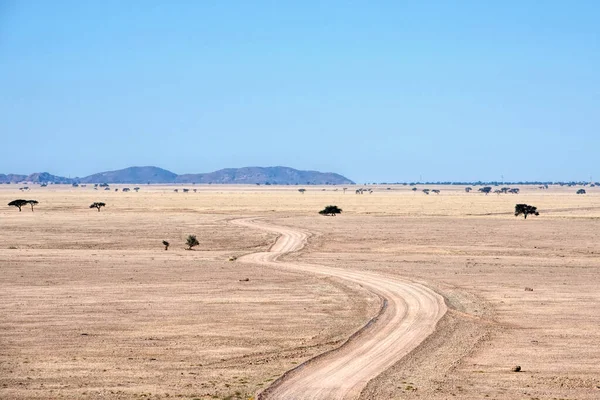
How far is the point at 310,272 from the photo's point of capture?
51656 millimetres

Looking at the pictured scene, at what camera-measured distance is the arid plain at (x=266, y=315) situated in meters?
24.4

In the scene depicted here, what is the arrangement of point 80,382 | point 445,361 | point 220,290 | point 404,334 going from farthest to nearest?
point 220,290 < point 404,334 < point 445,361 < point 80,382

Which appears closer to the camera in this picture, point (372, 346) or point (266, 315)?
point (372, 346)

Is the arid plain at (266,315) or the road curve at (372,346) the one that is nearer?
the road curve at (372,346)

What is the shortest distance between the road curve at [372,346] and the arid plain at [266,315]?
0.50 m

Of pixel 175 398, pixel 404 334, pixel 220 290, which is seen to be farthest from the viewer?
pixel 220 290

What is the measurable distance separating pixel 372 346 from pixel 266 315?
7.69 meters

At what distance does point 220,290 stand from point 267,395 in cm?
2115

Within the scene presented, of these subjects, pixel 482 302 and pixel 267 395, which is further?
pixel 482 302

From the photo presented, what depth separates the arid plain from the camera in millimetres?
24422

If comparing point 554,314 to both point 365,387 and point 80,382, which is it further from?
point 80,382

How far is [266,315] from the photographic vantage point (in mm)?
35781

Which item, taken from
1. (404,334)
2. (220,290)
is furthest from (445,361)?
(220,290)

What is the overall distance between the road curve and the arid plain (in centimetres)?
50
